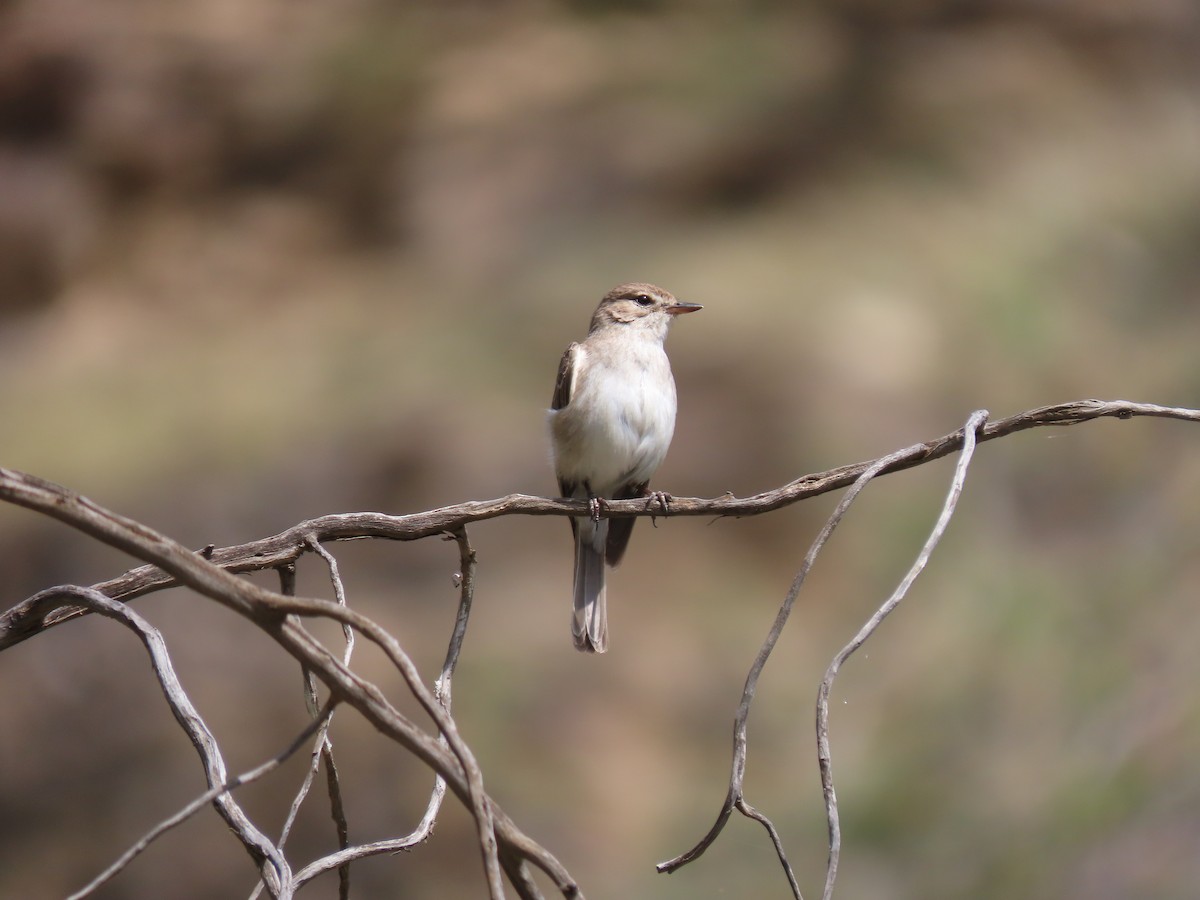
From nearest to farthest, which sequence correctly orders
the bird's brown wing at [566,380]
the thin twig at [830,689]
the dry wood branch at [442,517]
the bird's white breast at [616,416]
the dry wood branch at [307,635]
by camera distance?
the dry wood branch at [307,635]
the thin twig at [830,689]
the dry wood branch at [442,517]
the bird's white breast at [616,416]
the bird's brown wing at [566,380]

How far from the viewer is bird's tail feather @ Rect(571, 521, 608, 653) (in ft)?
16.8

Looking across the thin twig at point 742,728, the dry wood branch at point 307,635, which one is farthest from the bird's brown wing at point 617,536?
the dry wood branch at point 307,635

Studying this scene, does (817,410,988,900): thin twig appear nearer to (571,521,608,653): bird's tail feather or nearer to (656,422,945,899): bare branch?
(656,422,945,899): bare branch

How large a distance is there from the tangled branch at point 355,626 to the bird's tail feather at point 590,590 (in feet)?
7.37

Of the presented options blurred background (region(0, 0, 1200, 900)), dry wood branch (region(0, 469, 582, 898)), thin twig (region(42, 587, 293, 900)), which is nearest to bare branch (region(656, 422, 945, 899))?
dry wood branch (region(0, 469, 582, 898))

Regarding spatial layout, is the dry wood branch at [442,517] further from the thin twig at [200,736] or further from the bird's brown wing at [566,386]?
the bird's brown wing at [566,386]

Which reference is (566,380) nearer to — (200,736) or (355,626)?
(200,736)

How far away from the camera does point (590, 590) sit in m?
5.24

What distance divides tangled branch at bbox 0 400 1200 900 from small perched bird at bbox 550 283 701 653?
2.12 metres

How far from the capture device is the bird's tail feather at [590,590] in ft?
16.8

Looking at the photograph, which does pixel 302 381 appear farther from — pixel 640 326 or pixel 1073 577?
pixel 640 326

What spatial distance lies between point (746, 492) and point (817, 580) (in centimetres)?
101

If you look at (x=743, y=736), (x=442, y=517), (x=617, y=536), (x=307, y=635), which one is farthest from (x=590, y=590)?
(x=307, y=635)

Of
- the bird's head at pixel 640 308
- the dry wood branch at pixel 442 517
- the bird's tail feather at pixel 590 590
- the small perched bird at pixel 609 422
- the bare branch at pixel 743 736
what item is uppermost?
the bird's head at pixel 640 308
